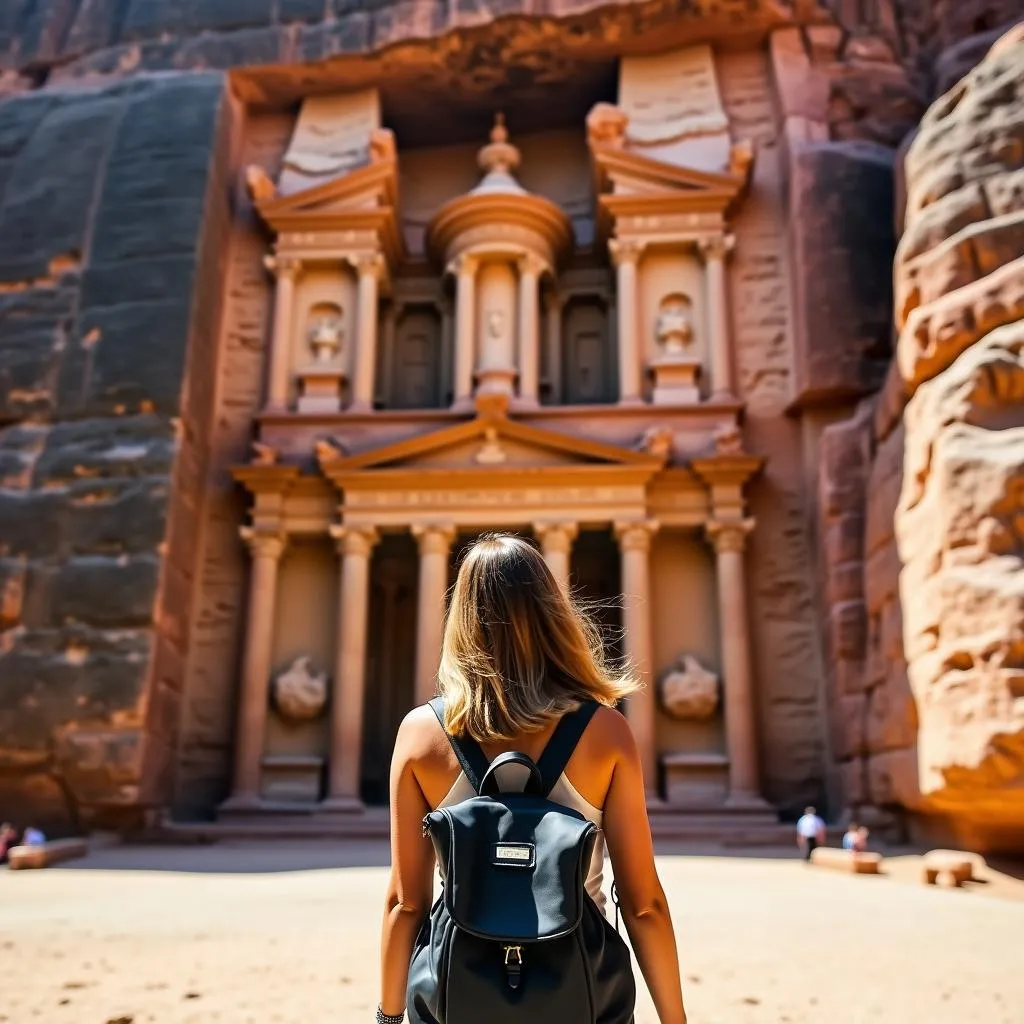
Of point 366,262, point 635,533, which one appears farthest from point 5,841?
point 366,262

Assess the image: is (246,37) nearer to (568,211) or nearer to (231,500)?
(568,211)

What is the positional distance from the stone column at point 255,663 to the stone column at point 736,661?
7.23m

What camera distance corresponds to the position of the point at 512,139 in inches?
834

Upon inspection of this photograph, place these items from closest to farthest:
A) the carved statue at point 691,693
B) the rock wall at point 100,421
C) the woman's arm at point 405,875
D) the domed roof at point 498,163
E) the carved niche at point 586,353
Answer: the woman's arm at point 405,875, the rock wall at point 100,421, the carved statue at point 691,693, the domed roof at point 498,163, the carved niche at point 586,353

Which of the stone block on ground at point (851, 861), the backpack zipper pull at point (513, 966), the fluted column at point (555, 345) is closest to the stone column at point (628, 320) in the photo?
the fluted column at point (555, 345)

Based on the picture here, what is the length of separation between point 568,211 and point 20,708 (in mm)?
13775

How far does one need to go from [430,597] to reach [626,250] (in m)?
7.46

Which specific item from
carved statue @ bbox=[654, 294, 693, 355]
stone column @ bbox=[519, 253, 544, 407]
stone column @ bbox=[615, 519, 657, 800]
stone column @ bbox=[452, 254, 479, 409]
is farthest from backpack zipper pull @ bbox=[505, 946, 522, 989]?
carved statue @ bbox=[654, 294, 693, 355]

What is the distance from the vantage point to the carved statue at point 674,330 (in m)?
17.6

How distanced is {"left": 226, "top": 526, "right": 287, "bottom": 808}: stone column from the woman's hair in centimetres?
1384

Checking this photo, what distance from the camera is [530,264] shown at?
18.2 metres

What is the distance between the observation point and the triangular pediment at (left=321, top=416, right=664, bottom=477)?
16156 millimetres

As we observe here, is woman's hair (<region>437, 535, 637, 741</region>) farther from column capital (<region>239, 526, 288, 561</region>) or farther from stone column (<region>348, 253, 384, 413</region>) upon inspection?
stone column (<region>348, 253, 384, 413</region>)

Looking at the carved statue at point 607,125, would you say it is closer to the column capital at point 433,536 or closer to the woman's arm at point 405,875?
the column capital at point 433,536
